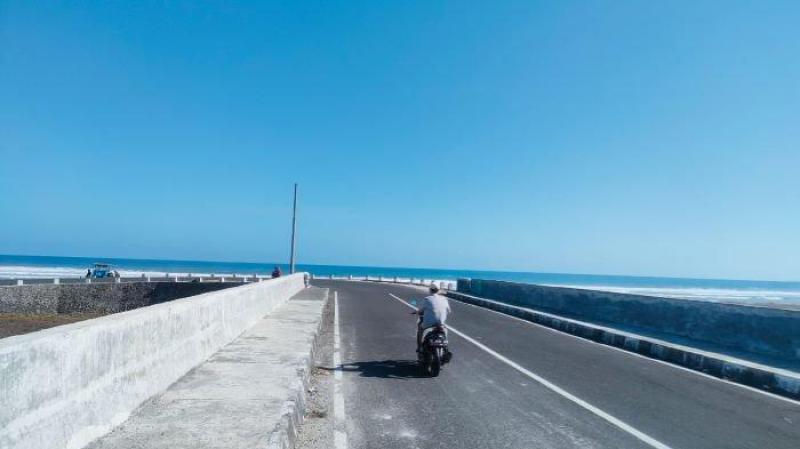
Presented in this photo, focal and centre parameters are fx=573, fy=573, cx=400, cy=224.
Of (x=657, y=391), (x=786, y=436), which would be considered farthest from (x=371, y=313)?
(x=786, y=436)

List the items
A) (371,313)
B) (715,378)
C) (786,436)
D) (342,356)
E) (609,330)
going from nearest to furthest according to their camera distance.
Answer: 1. (786,436)
2. (715,378)
3. (342,356)
4. (609,330)
5. (371,313)

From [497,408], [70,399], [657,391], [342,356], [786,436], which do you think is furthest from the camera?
[342,356]

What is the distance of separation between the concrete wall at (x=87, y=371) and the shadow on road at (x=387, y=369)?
9.56 feet

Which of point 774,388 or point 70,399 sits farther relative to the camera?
point 774,388

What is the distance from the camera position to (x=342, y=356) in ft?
38.6

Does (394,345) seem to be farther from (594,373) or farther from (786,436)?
A: (786,436)

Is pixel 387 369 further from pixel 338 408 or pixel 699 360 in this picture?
pixel 699 360

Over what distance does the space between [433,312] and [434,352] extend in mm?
837

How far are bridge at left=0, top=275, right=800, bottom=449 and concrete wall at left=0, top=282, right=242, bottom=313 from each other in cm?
A: 2317

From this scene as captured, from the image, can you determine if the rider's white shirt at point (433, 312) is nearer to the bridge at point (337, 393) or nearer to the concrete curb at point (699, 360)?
the bridge at point (337, 393)

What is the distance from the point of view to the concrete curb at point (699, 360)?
9.59 meters

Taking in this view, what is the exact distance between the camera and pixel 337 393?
332 inches

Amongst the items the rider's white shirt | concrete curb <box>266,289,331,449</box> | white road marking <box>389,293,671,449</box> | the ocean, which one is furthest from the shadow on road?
the ocean

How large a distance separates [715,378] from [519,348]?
13.8ft
